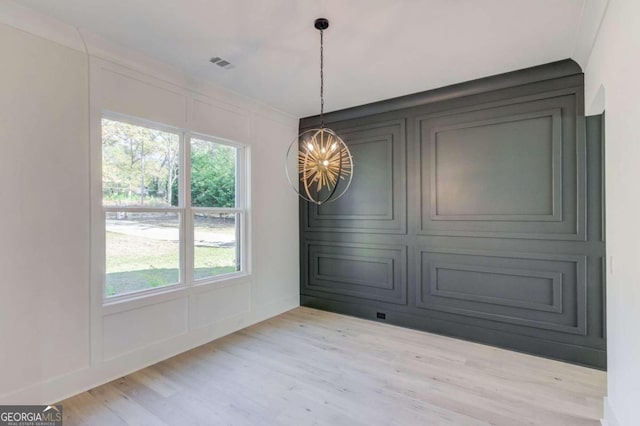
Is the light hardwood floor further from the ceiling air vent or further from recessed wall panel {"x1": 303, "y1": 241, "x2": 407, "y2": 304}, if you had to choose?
the ceiling air vent

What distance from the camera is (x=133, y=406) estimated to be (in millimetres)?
2336

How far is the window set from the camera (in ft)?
9.43

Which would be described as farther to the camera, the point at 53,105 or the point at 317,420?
the point at 53,105

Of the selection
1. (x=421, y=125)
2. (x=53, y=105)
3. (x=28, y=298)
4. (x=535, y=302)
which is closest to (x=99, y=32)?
(x=53, y=105)

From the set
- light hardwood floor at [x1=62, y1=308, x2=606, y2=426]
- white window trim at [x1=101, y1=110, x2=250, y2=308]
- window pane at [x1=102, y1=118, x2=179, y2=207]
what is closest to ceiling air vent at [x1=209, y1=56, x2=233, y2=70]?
white window trim at [x1=101, y1=110, x2=250, y2=308]

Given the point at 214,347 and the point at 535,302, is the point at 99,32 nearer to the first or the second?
the point at 214,347

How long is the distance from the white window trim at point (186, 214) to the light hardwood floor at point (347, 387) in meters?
0.68

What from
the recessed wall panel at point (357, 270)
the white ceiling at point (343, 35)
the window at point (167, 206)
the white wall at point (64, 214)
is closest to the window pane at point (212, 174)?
the window at point (167, 206)

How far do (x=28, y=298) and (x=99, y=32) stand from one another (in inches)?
83.2

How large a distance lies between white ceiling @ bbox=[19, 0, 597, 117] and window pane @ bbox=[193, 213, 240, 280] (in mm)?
1570

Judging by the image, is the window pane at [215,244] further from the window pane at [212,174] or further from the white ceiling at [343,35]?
the white ceiling at [343,35]

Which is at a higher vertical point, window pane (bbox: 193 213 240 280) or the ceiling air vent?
the ceiling air vent

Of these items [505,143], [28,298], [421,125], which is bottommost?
[28,298]

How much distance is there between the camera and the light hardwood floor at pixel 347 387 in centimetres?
222
